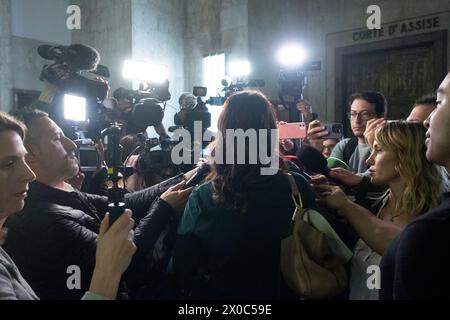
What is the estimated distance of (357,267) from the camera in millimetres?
1403

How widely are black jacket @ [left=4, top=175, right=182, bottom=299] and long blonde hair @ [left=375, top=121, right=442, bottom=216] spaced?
91cm

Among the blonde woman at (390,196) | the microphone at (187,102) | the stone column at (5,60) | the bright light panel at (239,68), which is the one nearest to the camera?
the blonde woman at (390,196)

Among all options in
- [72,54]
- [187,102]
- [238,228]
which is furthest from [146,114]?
[238,228]

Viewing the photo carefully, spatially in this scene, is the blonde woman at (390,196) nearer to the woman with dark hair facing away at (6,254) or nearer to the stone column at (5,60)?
the woman with dark hair facing away at (6,254)

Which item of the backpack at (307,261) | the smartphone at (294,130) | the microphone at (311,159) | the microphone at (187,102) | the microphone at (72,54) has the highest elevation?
the microphone at (72,54)

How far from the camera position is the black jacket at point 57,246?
131 centimetres

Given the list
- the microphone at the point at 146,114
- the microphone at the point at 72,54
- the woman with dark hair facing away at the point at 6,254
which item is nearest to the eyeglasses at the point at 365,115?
the microphone at the point at 146,114

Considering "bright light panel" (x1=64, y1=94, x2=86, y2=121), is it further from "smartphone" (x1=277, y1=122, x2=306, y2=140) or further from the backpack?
the backpack

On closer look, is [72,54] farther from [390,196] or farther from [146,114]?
[390,196]

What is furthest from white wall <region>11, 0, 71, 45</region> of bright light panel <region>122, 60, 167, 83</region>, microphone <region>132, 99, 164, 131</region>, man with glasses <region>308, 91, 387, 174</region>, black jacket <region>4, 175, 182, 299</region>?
black jacket <region>4, 175, 182, 299</region>

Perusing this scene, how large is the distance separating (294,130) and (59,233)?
101cm

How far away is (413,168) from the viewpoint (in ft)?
4.93

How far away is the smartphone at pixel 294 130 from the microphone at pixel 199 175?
38 centimetres

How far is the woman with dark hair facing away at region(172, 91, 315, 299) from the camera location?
4.19ft
